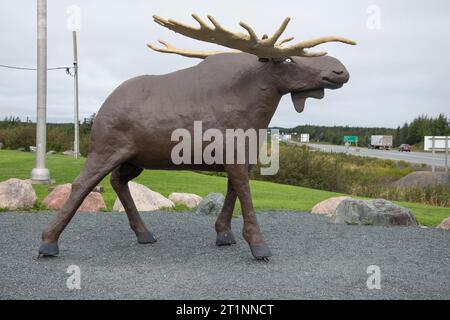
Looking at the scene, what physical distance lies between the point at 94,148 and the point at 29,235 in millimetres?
1910

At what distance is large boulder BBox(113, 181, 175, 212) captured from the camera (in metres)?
8.27

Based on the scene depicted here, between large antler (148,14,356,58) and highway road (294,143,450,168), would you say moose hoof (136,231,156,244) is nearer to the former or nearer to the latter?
large antler (148,14,356,58)

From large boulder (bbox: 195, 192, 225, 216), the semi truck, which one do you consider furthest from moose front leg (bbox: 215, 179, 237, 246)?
the semi truck

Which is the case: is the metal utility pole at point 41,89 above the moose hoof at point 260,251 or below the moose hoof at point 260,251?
above

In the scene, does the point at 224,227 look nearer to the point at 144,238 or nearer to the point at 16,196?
the point at 144,238

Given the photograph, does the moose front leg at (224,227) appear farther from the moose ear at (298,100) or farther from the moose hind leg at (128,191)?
the moose ear at (298,100)

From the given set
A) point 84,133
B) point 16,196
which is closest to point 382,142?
point 84,133

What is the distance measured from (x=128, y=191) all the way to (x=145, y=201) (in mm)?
3086

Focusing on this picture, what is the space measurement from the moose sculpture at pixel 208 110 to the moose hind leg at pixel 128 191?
16.2 inches

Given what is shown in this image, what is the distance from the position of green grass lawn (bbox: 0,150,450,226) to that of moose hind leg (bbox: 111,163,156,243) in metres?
3.04

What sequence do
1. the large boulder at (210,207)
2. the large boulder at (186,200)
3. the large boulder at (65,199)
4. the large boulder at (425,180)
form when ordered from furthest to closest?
the large boulder at (425,180)
the large boulder at (186,200)
the large boulder at (65,199)
the large boulder at (210,207)

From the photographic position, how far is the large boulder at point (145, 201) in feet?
27.1

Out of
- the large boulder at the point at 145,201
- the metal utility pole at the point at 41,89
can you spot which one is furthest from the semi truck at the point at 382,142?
the large boulder at the point at 145,201
